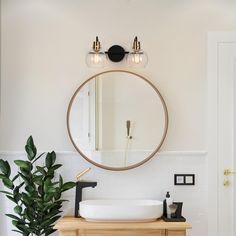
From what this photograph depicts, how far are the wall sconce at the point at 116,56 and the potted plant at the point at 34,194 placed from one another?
822 millimetres

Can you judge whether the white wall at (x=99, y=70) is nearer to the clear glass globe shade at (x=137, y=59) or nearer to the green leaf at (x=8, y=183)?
the clear glass globe shade at (x=137, y=59)

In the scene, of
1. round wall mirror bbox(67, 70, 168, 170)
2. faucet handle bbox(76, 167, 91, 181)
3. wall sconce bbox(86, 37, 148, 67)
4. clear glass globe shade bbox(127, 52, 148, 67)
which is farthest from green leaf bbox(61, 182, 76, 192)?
clear glass globe shade bbox(127, 52, 148, 67)

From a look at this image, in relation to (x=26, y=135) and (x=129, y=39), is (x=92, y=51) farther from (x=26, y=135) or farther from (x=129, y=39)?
(x=26, y=135)

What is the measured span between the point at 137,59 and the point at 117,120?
0.53 metres

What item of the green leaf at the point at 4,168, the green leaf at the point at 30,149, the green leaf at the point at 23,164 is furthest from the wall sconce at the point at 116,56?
the green leaf at the point at 4,168

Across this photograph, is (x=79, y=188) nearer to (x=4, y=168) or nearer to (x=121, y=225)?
(x=121, y=225)

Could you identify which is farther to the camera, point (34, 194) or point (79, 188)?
point (79, 188)

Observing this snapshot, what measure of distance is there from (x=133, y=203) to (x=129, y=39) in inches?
53.5

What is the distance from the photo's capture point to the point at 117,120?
320 cm

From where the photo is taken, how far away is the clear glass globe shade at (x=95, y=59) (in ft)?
10.4

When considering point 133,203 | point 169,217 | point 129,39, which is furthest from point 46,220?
point 129,39

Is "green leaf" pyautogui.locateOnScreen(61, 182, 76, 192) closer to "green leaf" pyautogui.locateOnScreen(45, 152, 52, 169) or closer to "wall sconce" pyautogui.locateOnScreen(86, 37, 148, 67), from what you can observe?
"green leaf" pyautogui.locateOnScreen(45, 152, 52, 169)

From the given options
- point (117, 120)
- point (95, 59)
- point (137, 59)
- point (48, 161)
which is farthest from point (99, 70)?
point (48, 161)

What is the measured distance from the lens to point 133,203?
3137mm
